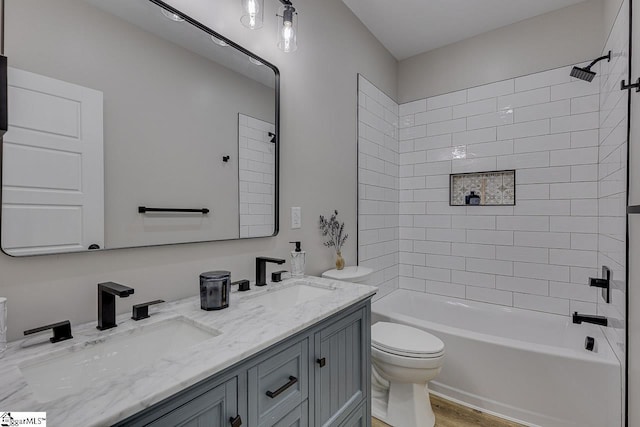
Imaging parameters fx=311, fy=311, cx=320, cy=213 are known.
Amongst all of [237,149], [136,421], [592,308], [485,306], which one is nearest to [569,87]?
[592,308]

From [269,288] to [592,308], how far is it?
7.74 ft

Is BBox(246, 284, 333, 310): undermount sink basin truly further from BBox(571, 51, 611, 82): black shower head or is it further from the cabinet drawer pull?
BBox(571, 51, 611, 82): black shower head

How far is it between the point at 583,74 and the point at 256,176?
2.33 m

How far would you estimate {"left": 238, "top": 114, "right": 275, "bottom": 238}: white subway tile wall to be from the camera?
156 cm

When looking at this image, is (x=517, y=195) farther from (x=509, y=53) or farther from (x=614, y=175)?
(x=509, y=53)

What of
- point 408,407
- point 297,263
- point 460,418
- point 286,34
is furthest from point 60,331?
point 460,418

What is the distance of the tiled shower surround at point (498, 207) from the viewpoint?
2.32 m

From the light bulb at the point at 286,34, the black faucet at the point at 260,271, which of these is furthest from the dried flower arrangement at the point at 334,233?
the light bulb at the point at 286,34

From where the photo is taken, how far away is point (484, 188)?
107 inches

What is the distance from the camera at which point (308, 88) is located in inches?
78.3

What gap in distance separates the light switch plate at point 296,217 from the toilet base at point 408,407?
117 cm

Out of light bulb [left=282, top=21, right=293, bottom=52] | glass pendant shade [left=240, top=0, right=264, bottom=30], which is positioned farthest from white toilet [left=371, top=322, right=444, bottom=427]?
glass pendant shade [left=240, top=0, right=264, bottom=30]

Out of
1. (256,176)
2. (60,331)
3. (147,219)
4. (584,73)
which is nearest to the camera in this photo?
(60,331)

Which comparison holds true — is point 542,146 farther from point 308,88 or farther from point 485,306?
point 308,88
